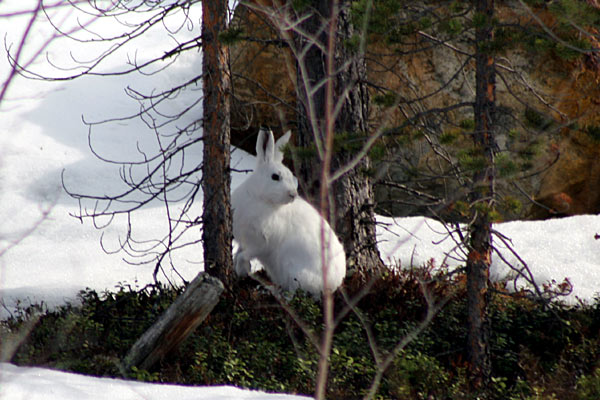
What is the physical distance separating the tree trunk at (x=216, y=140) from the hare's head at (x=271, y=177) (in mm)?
460

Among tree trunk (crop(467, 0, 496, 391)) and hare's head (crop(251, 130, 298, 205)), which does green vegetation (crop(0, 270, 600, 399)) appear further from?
hare's head (crop(251, 130, 298, 205))

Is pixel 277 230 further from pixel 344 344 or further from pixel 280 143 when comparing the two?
pixel 344 344

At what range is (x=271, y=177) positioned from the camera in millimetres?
6188

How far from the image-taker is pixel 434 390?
4.94m

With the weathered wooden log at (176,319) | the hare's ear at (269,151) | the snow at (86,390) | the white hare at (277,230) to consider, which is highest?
the hare's ear at (269,151)

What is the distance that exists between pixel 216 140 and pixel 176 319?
67.0 inches

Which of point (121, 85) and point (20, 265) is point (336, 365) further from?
point (121, 85)

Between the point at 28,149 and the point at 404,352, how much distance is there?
861cm

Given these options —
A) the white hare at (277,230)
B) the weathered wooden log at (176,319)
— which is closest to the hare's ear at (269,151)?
the white hare at (277,230)

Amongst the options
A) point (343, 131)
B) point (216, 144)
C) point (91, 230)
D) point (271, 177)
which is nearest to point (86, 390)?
point (216, 144)

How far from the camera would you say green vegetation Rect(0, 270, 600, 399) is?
4809mm

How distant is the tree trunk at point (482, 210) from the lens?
4812 mm

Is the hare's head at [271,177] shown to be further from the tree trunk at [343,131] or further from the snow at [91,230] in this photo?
the snow at [91,230]

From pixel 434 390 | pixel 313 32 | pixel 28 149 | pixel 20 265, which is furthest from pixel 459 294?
pixel 28 149
